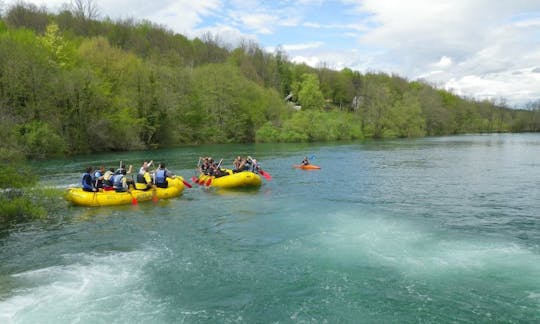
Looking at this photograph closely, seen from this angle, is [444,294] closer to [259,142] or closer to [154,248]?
[154,248]

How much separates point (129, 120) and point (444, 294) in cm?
4121

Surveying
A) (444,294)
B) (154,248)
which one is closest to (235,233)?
(154,248)

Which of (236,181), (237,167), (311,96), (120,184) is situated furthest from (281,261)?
(311,96)

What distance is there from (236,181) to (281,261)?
34.8 ft

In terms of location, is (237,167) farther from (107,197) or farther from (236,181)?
(107,197)

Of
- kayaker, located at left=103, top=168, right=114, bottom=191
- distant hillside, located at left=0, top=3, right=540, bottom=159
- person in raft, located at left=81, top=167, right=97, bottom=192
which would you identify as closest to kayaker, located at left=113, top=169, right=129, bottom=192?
kayaker, located at left=103, top=168, right=114, bottom=191

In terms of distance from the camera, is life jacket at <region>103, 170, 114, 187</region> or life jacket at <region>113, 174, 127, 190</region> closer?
life jacket at <region>113, 174, 127, 190</region>

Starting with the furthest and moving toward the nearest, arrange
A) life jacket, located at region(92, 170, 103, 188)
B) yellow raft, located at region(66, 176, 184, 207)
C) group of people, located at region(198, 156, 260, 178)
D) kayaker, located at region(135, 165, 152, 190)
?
group of people, located at region(198, 156, 260, 178)
kayaker, located at region(135, 165, 152, 190)
life jacket, located at region(92, 170, 103, 188)
yellow raft, located at region(66, 176, 184, 207)

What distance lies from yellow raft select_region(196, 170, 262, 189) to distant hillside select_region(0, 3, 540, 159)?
8.67 m

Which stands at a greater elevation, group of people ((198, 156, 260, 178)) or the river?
group of people ((198, 156, 260, 178))

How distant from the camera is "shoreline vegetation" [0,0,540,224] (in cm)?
3603

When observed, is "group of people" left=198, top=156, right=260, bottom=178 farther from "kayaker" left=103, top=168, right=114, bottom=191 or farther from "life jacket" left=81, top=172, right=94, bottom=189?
"life jacket" left=81, top=172, right=94, bottom=189

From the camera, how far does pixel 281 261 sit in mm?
10617

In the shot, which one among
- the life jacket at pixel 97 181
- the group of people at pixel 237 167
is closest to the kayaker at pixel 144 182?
the life jacket at pixel 97 181
